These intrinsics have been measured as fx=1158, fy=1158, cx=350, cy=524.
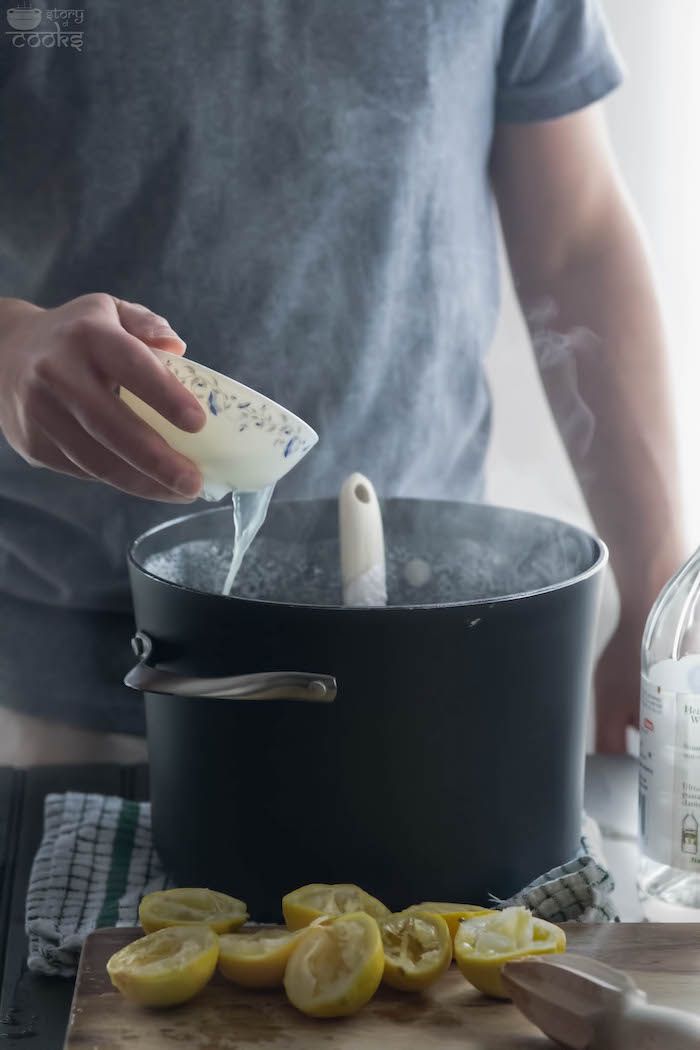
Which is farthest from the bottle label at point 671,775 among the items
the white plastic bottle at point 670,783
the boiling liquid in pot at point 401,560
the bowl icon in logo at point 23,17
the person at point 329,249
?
the bowl icon in logo at point 23,17

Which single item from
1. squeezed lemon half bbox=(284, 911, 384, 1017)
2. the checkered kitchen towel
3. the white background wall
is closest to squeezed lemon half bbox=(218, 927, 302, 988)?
squeezed lemon half bbox=(284, 911, 384, 1017)

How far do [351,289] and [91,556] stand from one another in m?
0.32

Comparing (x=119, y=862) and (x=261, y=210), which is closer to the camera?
(x=119, y=862)

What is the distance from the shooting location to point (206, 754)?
672 mm

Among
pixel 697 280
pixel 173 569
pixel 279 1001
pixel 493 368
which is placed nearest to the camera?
pixel 279 1001

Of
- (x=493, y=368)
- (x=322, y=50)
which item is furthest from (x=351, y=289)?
(x=493, y=368)

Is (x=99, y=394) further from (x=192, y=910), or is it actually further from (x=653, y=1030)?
(x=653, y=1030)

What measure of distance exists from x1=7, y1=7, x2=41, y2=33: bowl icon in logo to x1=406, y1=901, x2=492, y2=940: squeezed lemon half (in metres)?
0.70

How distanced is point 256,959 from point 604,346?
0.68m

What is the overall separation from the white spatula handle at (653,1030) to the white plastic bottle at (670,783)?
0.60ft

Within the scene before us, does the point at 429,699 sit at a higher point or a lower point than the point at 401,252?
lower

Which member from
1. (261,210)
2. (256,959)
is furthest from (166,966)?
(261,210)

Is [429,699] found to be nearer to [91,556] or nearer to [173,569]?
[173,569]

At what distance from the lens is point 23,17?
2.88 ft
